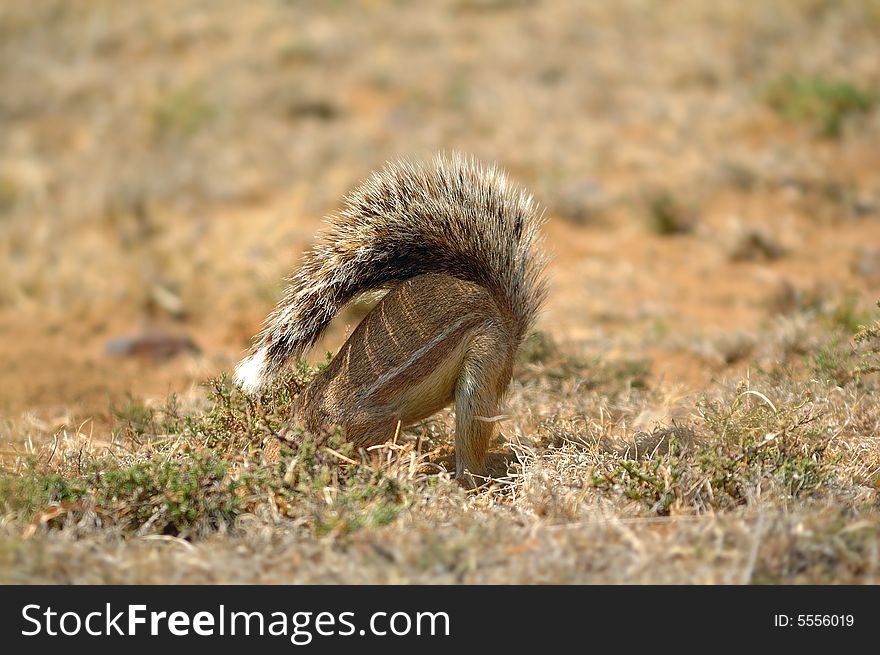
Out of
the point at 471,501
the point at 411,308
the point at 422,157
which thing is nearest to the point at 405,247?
the point at 411,308

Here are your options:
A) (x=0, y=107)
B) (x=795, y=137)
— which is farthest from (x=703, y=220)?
(x=0, y=107)

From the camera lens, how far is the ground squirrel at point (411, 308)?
15.4 feet

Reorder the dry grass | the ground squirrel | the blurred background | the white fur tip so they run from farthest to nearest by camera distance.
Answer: the blurred background, the ground squirrel, the white fur tip, the dry grass

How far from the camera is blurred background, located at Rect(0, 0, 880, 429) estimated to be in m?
8.75

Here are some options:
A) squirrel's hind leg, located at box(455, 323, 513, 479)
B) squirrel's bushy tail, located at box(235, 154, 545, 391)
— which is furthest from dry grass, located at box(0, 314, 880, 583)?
squirrel's bushy tail, located at box(235, 154, 545, 391)

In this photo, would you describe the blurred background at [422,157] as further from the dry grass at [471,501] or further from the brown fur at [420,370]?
the brown fur at [420,370]

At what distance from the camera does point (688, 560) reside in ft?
12.0

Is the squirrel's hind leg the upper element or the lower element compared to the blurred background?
lower

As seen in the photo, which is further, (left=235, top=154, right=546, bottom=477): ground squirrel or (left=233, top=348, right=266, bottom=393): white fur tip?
(left=235, top=154, right=546, bottom=477): ground squirrel

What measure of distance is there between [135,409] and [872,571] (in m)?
4.46

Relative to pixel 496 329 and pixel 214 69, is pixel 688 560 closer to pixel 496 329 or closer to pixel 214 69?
pixel 496 329

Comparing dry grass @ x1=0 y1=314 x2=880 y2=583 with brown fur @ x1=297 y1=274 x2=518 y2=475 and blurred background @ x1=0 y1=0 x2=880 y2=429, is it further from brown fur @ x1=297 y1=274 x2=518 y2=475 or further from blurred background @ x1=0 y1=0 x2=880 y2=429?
blurred background @ x1=0 y1=0 x2=880 y2=429

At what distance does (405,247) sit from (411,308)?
325 millimetres

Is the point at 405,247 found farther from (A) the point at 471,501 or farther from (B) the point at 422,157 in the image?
(B) the point at 422,157
